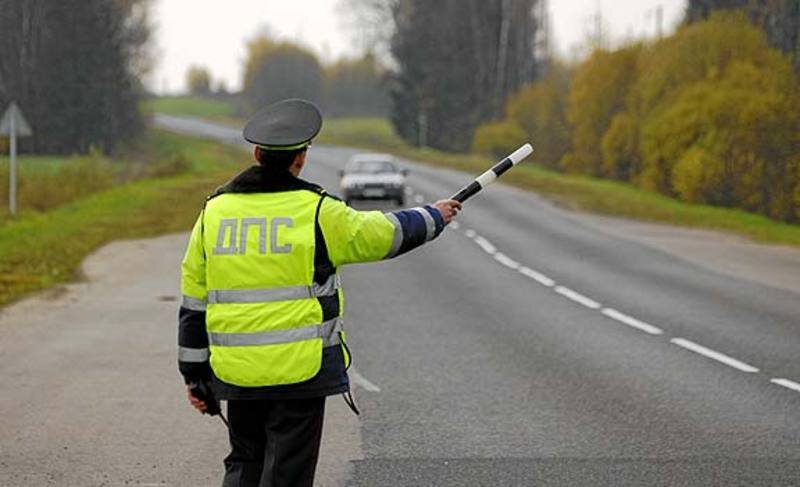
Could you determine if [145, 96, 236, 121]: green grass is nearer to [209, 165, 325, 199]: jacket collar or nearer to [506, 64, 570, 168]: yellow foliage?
[506, 64, 570, 168]: yellow foliage

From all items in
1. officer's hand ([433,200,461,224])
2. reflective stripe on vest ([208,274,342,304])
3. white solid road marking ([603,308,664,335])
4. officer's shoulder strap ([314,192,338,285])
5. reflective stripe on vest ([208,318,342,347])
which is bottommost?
white solid road marking ([603,308,664,335])

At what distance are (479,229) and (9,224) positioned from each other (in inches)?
386

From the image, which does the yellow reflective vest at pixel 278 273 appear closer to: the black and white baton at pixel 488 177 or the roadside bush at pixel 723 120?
the black and white baton at pixel 488 177

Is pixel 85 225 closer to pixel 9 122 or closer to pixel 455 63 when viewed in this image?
pixel 9 122

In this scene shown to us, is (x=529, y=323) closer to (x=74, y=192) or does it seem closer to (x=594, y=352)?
(x=594, y=352)

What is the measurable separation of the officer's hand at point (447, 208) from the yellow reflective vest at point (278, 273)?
1.02 feet

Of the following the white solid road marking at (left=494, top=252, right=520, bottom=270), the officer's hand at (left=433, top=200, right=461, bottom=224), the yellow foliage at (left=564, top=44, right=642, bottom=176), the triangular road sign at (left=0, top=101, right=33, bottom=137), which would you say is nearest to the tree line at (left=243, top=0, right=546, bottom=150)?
the yellow foliage at (left=564, top=44, right=642, bottom=176)

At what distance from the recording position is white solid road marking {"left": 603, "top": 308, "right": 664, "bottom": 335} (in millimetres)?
12609

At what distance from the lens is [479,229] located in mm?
27797

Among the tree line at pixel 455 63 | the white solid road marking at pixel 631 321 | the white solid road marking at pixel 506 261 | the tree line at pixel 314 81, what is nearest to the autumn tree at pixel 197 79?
the tree line at pixel 314 81

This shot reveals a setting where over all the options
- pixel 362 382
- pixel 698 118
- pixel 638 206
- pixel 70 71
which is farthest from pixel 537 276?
pixel 70 71

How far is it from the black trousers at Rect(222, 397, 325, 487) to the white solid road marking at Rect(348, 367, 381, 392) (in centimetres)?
469

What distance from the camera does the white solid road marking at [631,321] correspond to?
41.4ft

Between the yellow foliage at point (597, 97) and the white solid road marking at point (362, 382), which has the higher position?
the yellow foliage at point (597, 97)
